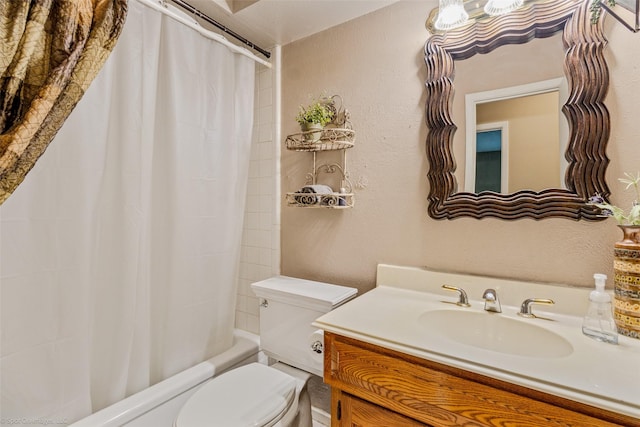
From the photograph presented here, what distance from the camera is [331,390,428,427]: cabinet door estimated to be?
2.82ft

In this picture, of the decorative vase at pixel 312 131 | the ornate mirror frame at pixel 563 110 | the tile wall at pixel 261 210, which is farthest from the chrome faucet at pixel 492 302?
the tile wall at pixel 261 210

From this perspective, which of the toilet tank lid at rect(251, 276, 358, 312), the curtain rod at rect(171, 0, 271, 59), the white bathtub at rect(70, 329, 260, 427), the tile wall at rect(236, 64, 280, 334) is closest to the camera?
the white bathtub at rect(70, 329, 260, 427)

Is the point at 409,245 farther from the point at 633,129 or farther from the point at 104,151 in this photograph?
the point at 104,151

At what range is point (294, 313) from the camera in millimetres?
1427

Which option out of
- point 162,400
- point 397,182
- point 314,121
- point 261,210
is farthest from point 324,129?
point 162,400

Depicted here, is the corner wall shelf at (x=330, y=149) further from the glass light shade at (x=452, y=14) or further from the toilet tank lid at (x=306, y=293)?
the glass light shade at (x=452, y=14)

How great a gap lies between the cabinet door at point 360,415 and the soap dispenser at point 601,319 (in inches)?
21.5

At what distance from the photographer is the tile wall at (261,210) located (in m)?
1.81

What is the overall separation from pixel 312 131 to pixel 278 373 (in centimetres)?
109

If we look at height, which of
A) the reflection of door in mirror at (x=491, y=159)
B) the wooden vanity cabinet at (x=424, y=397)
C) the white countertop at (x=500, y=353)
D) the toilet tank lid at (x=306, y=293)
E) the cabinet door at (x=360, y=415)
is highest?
the reflection of door in mirror at (x=491, y=159)

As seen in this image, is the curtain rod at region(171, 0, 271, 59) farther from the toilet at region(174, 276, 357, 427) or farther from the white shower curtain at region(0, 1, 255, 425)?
the toilet at region(174, 276, 357, 427)

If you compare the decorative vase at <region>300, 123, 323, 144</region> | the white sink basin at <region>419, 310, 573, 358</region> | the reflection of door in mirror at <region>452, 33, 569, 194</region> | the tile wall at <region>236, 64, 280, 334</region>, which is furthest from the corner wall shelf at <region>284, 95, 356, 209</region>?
the white sink basin at <region>419, 310, 573, 358</region>

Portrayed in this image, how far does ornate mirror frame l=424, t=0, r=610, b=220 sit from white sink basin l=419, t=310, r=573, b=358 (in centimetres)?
38

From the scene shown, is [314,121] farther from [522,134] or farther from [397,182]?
[522,134]
